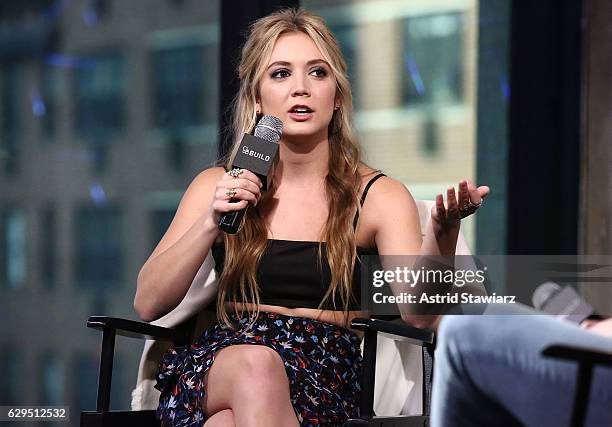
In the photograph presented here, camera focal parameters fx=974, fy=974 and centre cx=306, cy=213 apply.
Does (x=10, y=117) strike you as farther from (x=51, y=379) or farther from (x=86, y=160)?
(x=51, y=379)

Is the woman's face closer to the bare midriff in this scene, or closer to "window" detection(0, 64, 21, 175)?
the bare midriff

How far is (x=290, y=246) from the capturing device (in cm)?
217

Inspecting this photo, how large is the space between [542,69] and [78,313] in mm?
1999

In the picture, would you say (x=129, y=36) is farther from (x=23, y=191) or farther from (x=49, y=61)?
(x=23, y=191)

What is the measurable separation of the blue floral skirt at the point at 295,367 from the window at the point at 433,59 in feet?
5.59

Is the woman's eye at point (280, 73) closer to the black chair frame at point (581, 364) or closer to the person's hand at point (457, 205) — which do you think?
the person's hand at point (457, 205)

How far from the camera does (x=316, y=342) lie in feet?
6.74

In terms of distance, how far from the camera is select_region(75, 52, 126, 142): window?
321cm

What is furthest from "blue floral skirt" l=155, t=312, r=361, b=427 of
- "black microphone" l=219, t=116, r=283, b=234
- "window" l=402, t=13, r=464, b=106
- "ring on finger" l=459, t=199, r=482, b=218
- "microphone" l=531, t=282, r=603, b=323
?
"window" l=402, t=13, r=464, b=106

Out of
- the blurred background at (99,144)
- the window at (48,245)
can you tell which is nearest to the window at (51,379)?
the blurred background at (99,144)

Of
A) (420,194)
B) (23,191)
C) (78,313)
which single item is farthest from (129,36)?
(420,194)

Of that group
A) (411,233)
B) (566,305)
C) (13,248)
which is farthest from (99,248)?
(566,305)

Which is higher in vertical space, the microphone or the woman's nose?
the woman's nose

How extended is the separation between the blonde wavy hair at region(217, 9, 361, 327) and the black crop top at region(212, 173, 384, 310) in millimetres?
19
